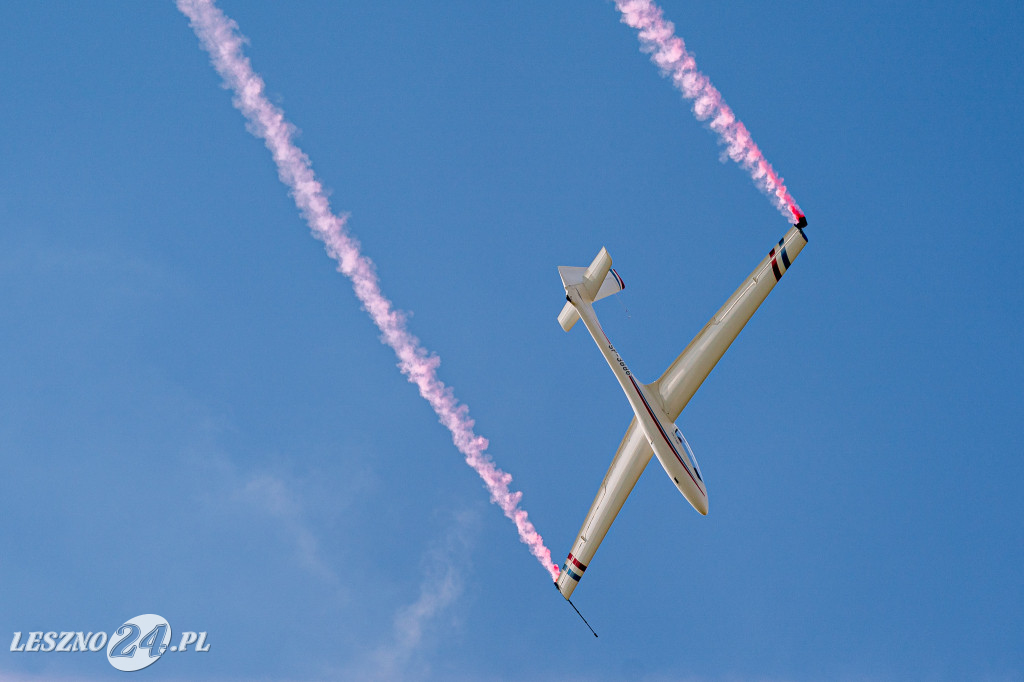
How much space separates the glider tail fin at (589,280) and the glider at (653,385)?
0.16 ft

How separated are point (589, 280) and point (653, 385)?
5.84 m

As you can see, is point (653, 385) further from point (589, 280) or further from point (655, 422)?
point (589, 280)

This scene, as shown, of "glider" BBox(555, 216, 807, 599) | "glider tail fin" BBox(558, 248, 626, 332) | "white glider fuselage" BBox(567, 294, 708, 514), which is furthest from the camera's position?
"glider tail fin" BBox(558, 248, 626, 332)

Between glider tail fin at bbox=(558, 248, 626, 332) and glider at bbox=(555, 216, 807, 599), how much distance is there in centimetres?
5

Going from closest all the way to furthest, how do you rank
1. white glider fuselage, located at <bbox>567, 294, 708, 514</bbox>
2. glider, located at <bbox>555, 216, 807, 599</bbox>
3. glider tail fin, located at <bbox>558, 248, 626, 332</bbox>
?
1. white glider fuselage, located at <bbox>567, 294, 708, 514</bbox>
2. glider, located at <bbox>555, 216, 807, 599</bbox>
3. glider tail fin, located at <bbox>558, 248, 626, 332</bbox>

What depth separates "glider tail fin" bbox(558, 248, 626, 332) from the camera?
3647 centimetres

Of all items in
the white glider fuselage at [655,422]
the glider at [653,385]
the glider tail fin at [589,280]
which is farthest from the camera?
the glider tail fin at [589,280]

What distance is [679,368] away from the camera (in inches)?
1449

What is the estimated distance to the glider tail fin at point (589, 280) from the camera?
120 ft

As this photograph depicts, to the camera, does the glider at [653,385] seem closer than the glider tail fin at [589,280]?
Yes

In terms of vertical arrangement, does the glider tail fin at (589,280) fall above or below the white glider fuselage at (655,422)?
above

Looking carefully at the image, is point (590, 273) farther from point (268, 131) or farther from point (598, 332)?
point (268, 131)

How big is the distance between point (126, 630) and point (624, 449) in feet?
85.8

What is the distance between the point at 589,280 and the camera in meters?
36.9
